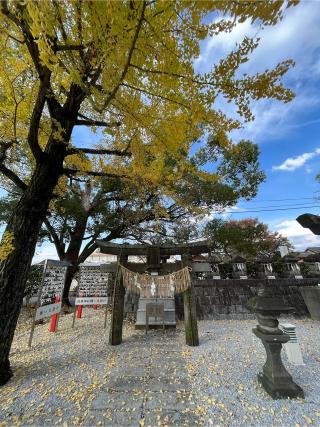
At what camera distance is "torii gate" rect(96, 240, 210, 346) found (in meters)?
4.99

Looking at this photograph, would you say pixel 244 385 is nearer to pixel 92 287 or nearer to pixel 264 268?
pixel 92 287

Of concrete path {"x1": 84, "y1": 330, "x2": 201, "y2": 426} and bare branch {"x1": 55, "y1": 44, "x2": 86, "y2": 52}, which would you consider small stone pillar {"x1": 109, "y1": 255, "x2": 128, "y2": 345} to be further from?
bare branch {"x1": 55, "y1": 44, "x2": 86, "y2": 52}

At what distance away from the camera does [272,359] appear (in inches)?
113

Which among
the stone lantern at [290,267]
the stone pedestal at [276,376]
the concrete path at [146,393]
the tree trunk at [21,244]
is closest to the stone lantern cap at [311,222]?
the stone pedestal at [276,376]

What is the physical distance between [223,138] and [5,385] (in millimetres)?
5636

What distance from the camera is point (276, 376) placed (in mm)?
2771

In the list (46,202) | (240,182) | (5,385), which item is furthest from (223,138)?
(240,182)

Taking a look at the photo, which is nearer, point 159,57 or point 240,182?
point 159,57

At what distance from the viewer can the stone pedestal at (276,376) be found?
2689 millimetres

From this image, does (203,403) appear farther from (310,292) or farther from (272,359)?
(310,292)

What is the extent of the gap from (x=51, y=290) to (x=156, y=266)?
3.35m

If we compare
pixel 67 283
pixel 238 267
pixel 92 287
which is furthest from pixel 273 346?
pixel 67 283

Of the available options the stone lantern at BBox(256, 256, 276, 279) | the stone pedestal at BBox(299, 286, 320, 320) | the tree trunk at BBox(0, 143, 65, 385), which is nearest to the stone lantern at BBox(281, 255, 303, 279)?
the stone lantern at BBox(256, 256, 276, 279)

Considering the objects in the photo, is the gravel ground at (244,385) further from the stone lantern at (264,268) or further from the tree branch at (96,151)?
the stone lantern at (264,268)
